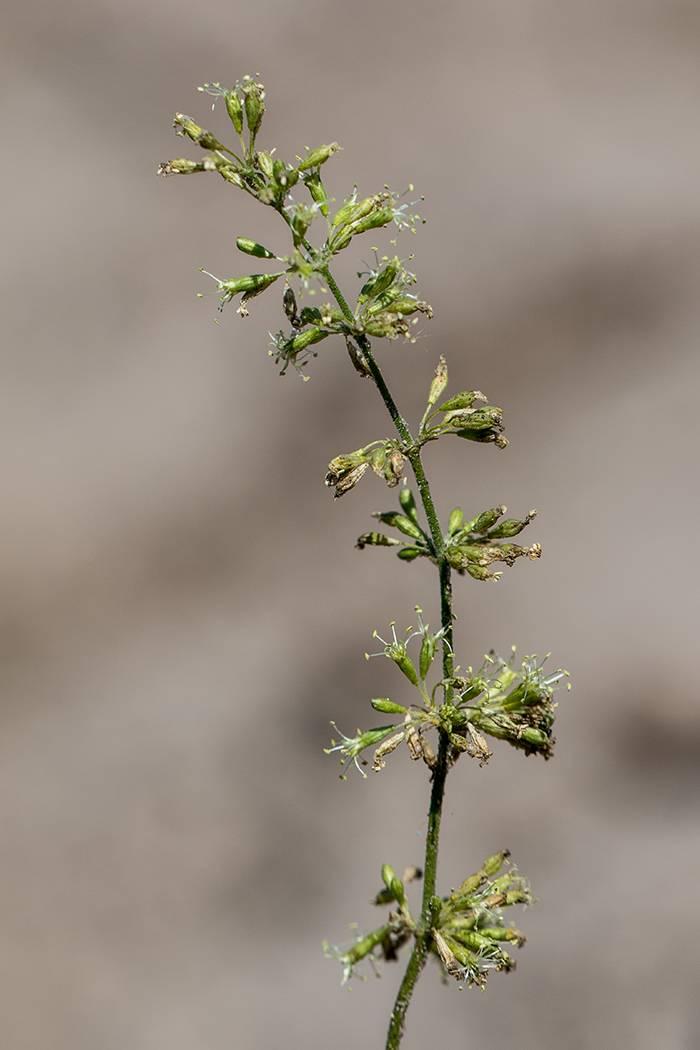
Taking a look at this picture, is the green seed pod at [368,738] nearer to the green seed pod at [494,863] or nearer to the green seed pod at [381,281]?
the green seed pod at [494,863]

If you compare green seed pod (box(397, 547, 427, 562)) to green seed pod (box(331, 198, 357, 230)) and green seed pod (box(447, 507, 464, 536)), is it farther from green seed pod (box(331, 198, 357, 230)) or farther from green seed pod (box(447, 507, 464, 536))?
green seed pod (box(331, 198, 357, 230))

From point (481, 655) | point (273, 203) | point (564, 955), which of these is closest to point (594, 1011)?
point (564, 955)

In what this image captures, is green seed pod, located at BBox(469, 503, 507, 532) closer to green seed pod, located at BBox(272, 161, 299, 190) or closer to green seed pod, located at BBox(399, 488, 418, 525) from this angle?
green seed pod, located at BBox(399, 488, 418, 525)

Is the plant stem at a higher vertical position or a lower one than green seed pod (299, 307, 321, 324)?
lower

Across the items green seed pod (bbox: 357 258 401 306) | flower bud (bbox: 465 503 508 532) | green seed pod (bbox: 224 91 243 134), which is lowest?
flower bud (bbox: 465 503 508 532)

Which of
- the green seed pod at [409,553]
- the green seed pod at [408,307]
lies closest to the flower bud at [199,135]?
the green seed pod at [408,307]

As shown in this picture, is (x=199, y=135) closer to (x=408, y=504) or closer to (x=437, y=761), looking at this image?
(x=408, y=504)

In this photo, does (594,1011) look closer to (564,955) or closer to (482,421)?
(564,955)

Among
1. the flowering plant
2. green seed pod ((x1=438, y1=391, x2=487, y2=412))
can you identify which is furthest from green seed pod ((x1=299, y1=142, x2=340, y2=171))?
green seed pod ((x1=438, y1=391, x2=487, y2=412))

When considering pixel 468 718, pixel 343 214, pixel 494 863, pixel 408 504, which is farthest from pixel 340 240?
pixel 494 863
